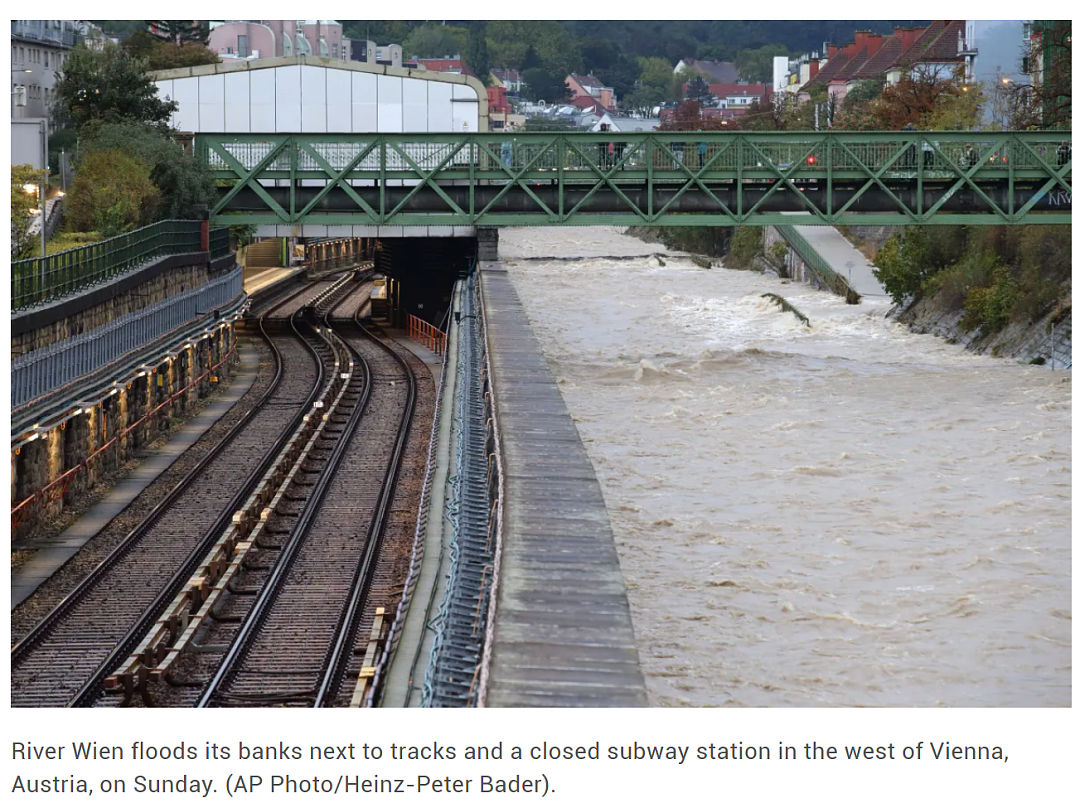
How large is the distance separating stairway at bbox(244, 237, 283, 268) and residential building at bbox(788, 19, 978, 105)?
35210 mm

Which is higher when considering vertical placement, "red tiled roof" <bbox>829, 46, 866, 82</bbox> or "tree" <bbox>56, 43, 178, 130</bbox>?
"red tiled roof" <bbox>829, 46, 866, 82</bbox>

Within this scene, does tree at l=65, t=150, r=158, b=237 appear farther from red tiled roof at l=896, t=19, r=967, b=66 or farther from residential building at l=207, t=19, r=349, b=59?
residential building at l=207, t=19, r=349, b=59

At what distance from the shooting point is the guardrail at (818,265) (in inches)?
2608

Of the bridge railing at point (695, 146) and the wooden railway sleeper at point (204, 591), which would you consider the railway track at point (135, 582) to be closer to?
the wooden railway sleeper at point (204, 591)

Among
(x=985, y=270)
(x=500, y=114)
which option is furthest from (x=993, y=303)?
(x=500, y=114)

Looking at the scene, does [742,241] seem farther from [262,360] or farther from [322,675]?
[322,675]

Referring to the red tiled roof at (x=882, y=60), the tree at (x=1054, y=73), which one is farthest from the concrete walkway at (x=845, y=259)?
the red tiled roof at (x=882, y=60)

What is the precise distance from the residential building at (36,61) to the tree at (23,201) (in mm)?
16987

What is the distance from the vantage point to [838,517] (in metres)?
24.4

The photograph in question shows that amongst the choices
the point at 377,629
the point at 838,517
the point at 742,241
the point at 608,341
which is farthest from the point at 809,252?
the point at 377,629

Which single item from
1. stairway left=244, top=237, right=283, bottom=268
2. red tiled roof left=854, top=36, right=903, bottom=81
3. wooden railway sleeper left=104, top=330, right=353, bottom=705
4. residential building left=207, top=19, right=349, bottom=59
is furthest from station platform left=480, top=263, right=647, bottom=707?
residential building left=207, top=19, right=349, bottom=59

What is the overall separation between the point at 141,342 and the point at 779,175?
1646 centimetres

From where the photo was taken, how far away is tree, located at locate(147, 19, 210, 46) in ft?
395

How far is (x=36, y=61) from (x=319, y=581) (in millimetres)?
46056
